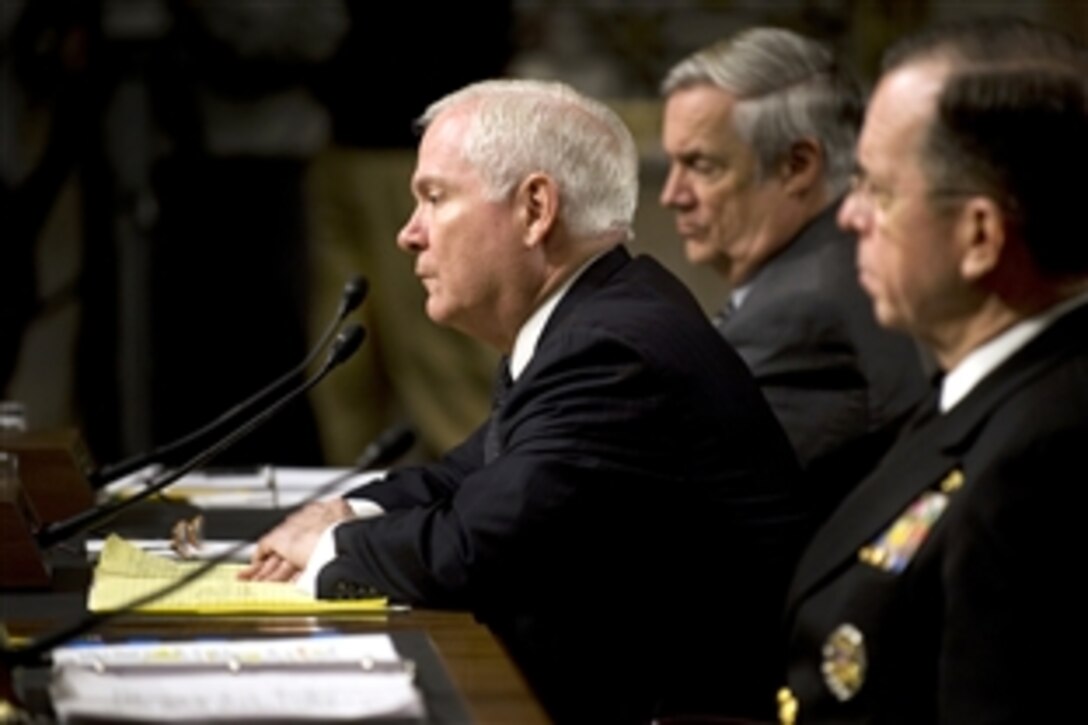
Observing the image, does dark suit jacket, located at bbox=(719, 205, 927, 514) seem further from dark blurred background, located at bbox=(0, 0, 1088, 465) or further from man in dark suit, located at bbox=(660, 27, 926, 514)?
dark blurred background, located at bbox=(0, 0, 1088, 465)

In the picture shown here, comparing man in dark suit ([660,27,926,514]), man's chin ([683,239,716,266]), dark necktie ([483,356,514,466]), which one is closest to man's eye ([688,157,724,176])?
man in dark suit ([660,27,926,514])

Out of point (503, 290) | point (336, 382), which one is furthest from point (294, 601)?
point (336, 382)

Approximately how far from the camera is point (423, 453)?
8.31 m

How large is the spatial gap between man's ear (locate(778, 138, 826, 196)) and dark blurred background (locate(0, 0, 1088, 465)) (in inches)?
96.6

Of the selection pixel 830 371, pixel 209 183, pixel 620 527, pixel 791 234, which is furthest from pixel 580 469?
pixel 209 183

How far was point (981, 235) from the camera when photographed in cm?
269

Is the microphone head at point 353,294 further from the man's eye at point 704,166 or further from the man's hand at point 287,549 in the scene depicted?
the man's eye at point 704,166

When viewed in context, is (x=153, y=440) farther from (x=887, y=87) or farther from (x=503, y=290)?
(x=887, y=87)

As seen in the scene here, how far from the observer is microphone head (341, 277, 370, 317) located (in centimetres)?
362

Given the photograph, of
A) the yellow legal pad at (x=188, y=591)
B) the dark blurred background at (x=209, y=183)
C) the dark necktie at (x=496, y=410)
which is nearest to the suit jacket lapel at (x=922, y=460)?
the yellow legal pad at (x=188, y=591)

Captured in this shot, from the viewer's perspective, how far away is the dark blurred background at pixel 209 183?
7266mm

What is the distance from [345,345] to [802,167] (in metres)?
1.68

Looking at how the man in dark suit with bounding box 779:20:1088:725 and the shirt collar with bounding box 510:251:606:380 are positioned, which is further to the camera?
the shirt collar with bounding box 510:251:606:380

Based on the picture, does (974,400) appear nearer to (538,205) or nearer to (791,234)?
(538,205)
